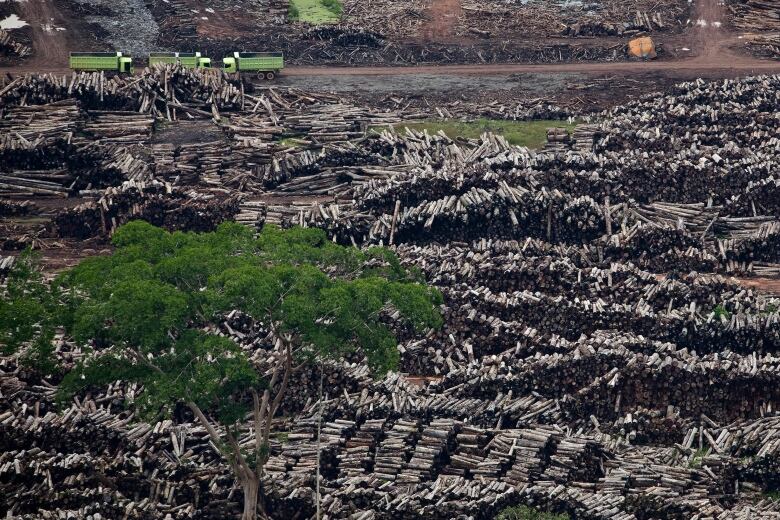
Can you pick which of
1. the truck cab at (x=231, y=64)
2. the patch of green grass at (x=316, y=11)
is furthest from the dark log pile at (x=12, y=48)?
the patch of green grass at (x=316, y=11)

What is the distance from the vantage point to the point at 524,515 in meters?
43.9

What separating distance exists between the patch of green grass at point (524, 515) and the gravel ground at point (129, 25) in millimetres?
43240

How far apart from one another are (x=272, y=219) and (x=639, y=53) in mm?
25122

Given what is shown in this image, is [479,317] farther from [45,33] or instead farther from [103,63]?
[45,33]

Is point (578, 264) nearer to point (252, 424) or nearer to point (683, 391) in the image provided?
point (683, 391)

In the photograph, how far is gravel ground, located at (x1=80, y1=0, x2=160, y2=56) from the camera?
8338 cm

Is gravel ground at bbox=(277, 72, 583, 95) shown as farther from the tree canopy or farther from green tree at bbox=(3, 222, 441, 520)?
the tree canopy

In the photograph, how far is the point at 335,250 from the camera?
Result: 47406 millimetres

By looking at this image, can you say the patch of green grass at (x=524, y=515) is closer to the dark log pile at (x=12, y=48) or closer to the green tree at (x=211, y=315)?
the green tree at (x=211, y=315)

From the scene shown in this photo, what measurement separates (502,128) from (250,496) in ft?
103

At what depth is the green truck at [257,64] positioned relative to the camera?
78750 millimetres

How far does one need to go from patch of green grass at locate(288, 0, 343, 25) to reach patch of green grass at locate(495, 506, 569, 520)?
4543cm

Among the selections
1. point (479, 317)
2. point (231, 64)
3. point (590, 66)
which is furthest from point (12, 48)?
point (479, 317)

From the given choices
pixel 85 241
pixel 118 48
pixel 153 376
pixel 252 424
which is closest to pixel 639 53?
pixel 118 48
